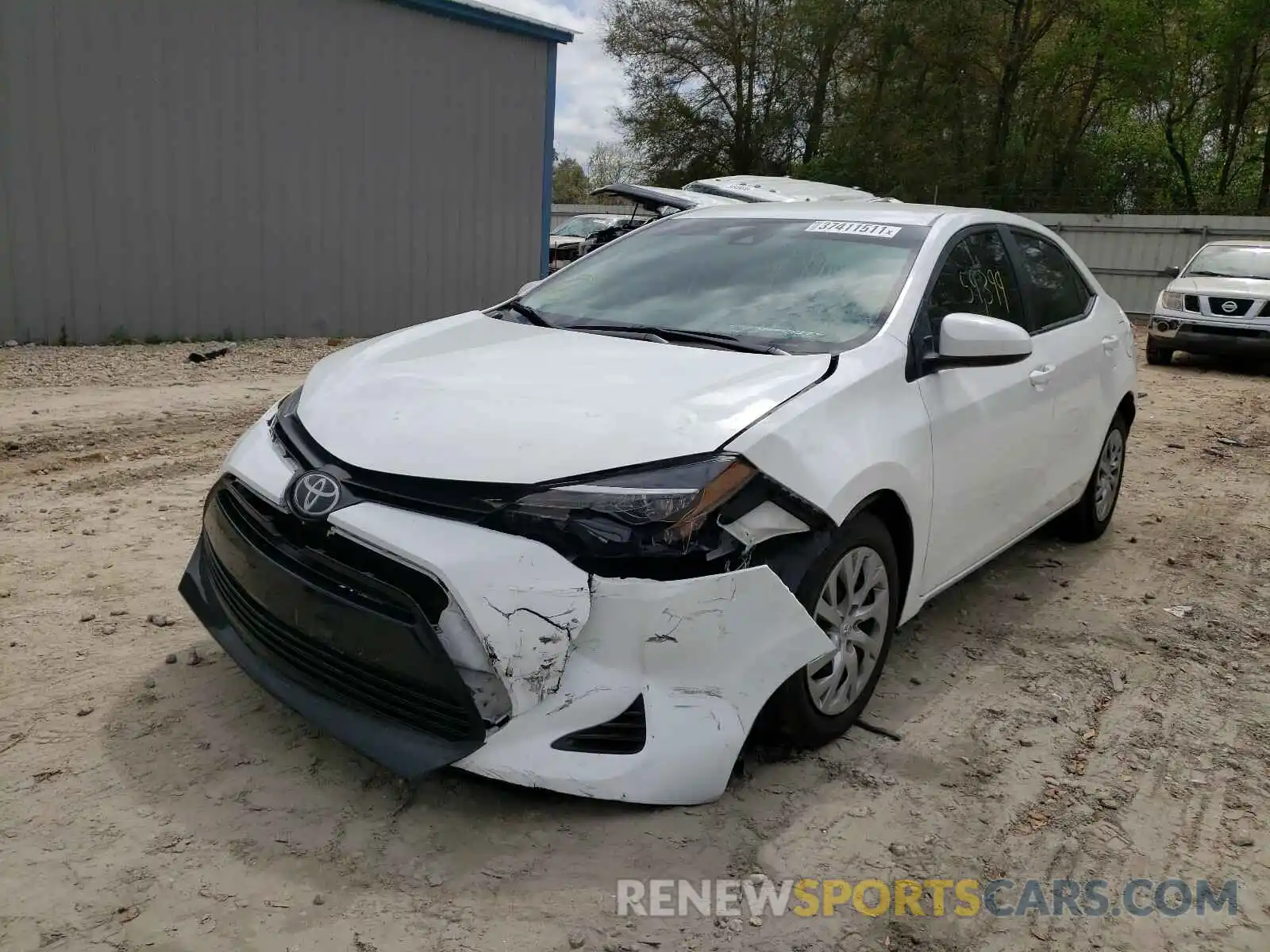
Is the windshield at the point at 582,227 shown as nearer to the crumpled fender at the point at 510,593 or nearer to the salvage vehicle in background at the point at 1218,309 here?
the salvage vehicle in background at the point at 1218,309

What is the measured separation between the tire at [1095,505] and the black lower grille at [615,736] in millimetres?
3323

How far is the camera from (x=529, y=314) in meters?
3.92

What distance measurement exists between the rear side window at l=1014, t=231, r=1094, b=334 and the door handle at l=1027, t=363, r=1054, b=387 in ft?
0.57

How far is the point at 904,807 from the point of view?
282cm

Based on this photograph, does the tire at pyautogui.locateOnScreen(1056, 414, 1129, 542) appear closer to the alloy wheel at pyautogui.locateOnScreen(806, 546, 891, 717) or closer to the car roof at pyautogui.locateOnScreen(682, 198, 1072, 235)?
the car roof at pyautogui.locateOnScreen(682, 198, 1072, 235)

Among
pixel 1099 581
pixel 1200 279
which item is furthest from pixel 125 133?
pixel 1200 279

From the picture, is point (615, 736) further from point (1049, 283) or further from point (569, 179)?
point (569, 179)

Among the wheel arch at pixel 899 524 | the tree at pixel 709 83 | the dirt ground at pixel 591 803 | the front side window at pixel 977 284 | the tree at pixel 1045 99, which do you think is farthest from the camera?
the tree at pixel 709 83

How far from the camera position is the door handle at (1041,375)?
4064mm

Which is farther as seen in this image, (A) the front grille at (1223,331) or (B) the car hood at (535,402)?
(A) the front grille at (1223,331)

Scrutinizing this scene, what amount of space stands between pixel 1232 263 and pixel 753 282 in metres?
12.2

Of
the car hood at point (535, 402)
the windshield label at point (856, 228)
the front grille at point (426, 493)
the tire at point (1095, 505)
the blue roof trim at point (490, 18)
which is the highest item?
the blue roof trim at point (490, 18)

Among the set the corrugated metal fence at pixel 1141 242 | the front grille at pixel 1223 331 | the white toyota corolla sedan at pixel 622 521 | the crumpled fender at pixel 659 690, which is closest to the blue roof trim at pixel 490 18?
the corrugated metal fence at pixel 1141 242

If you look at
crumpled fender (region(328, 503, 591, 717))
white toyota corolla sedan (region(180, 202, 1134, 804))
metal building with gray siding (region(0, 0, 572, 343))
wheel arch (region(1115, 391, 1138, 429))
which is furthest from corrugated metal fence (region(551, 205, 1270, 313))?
crumpled fender (region(328, 503, 591, 717))
